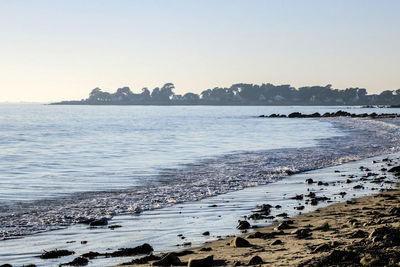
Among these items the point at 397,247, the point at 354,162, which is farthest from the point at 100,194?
the point at 354,162

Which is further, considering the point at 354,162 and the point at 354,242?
the point at 354,162

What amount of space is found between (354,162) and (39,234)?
17.0 meters

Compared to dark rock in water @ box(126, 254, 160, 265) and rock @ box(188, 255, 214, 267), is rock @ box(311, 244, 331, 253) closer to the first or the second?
rock @ box(188, 255, 214, 267)

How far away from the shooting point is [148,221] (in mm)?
10688

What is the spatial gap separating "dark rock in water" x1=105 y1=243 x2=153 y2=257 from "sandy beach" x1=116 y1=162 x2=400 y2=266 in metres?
0.46

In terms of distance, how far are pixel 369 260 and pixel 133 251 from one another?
12.3ft

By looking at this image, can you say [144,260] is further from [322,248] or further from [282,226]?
[282,226]

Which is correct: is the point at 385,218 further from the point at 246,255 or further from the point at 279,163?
the point at 279,163

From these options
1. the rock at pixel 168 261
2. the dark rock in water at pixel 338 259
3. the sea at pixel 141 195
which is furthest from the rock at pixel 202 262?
the sea at pixel 141 195

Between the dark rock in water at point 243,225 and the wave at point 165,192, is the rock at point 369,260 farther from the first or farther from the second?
the wave at point 165,192

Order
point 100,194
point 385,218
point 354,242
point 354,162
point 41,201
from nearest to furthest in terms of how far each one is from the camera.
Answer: point 354,242 < point 385,218 < point 41,201 < point 100,194 < point 354,162

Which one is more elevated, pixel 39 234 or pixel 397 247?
pixel 397 247

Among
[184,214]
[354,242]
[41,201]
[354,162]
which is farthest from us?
[354,162]

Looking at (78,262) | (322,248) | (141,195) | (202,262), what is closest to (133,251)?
(78,262)
